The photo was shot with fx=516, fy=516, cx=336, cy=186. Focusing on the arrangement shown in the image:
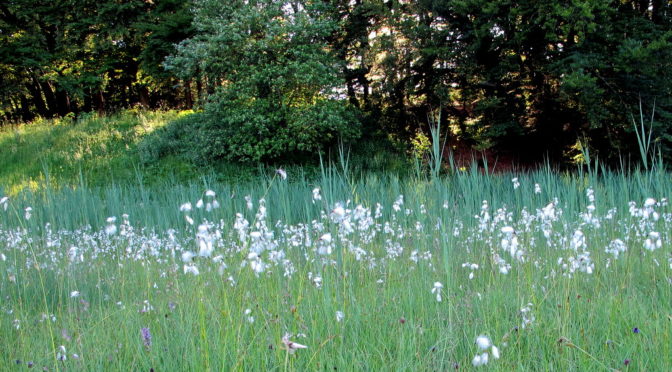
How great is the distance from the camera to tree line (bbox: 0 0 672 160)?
13.3m

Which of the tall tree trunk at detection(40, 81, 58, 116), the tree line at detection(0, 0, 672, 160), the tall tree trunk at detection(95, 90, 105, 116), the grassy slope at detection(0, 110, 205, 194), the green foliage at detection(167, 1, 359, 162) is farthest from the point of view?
the tall tree trunk at detection(40, 81, 58, 116)

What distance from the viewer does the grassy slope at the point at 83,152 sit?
45.8ft

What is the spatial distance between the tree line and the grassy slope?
188cm

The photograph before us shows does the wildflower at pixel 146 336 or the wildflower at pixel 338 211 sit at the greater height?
the wildflower at pixel 338 211

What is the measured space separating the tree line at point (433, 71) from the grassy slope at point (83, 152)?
1.88 meters

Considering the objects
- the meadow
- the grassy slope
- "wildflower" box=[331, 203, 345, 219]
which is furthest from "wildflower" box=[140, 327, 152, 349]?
the grassy slope

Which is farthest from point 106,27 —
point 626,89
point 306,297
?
point 306,297

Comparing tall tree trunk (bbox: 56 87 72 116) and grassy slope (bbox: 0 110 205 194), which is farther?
tall tree trunk (bbox: 56 87 72 116)

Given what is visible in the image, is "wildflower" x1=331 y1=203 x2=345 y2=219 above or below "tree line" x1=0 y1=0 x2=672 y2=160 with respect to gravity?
below

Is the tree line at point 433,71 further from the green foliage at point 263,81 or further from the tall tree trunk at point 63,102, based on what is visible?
the tall tree trunk at point 63,102

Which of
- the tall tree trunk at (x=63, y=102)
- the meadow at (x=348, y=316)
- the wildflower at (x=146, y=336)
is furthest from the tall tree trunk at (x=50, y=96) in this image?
the wildflower at (x=146, y=336)

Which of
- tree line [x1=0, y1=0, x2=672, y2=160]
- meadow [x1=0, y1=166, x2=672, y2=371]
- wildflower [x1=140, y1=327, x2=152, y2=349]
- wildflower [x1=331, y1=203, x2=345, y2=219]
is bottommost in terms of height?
meadow [x1=0, y1=166, x2=672, y2=371]

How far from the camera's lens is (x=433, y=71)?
16156 mm

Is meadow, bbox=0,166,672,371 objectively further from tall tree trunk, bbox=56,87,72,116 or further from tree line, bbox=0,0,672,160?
tall tree trunk, bbox=56,87,72,116
